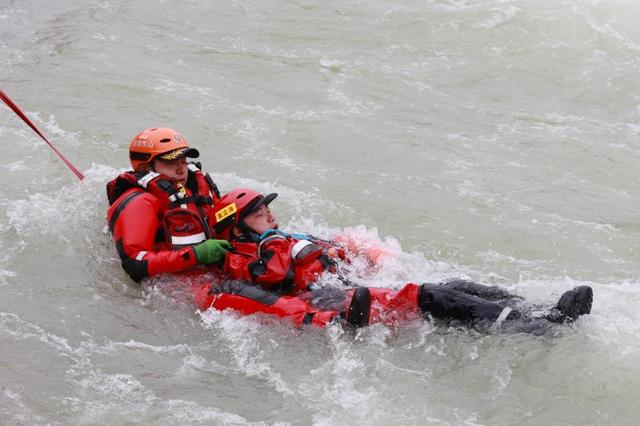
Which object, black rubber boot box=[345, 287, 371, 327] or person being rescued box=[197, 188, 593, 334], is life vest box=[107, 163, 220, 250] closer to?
person being rescued box=[197, 188, 593, 334]

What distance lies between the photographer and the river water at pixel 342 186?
16.3 ft

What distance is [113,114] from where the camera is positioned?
10.2 meters

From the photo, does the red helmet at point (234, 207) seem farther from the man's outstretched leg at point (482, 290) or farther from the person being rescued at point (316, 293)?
the man's outstretched leg at point (482, 290)

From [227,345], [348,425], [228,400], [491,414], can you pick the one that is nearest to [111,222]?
[227,345]

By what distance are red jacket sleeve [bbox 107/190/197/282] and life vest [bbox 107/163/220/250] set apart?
0.04 m

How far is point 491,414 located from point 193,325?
2.25 metres

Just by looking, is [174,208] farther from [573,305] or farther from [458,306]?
[573,305]

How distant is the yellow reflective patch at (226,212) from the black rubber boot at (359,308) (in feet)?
4.07

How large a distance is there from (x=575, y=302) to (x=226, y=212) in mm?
2555

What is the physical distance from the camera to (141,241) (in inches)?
245

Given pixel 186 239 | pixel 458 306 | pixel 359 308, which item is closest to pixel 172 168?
pixel 186 239

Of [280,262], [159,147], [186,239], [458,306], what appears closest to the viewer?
[458,306]

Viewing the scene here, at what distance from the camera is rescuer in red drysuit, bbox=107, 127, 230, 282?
6.12m

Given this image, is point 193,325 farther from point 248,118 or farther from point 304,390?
point 248,118
